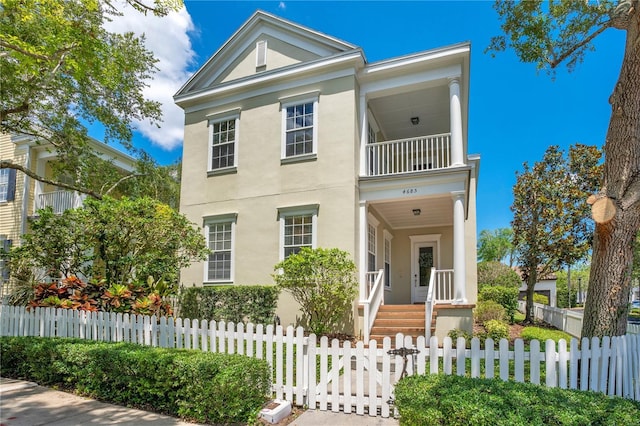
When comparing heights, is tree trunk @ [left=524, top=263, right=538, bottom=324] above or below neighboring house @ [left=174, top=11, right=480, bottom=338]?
below

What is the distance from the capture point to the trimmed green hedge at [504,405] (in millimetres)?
3518

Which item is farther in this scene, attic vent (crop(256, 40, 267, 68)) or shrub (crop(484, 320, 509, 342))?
attic vent (crop(256, 40, 267, 68))

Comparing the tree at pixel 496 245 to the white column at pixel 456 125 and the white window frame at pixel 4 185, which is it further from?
the white window frame at pixel 4 185

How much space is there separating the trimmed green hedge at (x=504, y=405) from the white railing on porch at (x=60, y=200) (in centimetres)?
1666

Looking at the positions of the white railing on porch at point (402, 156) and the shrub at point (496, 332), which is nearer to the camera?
the shrub at point (496, 332)

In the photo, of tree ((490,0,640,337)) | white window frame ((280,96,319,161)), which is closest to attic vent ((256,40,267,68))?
white window frame ((280,96,319,161))

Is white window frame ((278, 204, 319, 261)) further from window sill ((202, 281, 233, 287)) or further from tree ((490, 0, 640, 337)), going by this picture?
tree ((490, 0, 640, 337))

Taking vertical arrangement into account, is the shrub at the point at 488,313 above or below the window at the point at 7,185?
below

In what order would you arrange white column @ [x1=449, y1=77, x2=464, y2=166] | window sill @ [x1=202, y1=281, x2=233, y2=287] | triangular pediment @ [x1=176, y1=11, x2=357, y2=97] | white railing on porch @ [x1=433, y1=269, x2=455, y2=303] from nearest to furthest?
white column @ [x1=449, y1=77, x2=464, y2=166] → white railing on porch @ [x1=433, y1=269, x2=455, y2=303] → triangular pediment @ [x1=176, y1=11, x2=357, y2=97] → window sill @ [x1=202, y1=281, x2=233, y2=287]

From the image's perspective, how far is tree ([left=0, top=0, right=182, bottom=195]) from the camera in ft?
27.8

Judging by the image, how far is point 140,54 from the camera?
47.9 feet

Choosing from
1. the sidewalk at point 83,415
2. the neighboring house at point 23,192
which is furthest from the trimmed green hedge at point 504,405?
the neighboring house at point 23,192

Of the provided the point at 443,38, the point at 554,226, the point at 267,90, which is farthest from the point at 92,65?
the point at 554,226

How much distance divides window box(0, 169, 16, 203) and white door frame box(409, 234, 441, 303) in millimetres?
17531
